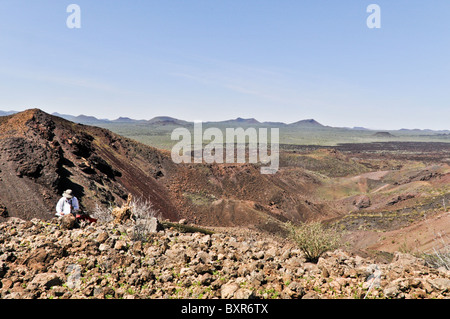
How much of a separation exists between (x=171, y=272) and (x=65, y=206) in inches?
172

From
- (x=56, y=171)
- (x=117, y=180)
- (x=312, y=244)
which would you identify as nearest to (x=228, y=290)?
(x=312, y=244)

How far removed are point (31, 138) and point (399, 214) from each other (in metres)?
28.3

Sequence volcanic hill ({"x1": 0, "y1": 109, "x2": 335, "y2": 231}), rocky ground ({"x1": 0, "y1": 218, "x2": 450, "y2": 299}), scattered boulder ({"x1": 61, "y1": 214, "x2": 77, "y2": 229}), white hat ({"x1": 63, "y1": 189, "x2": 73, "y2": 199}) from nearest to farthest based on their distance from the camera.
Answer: rocky ground ({"x1": 0, "y1": 218, "x2": 450, "y2": 299})
scattered boulder ({"x1": 61, "y1": 214, "x2": 77, "y2": 229})
white hat ({"x1": 63, "y1": 189, "x2": 73, "y2": 199})
volcanic hill ({"x1": 0, "y1": 109, "x2": 335, "y2": 231})

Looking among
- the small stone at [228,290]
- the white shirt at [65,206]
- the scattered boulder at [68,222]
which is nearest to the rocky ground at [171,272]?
the small stone at [228,290]

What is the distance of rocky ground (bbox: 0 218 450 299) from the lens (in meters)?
4.92

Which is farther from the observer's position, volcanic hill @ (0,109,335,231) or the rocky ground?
volcanic hill @ (0,109,335,231)

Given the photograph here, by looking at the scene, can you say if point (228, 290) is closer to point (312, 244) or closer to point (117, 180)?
point (312, 244)

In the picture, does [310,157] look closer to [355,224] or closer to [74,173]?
[355,224]

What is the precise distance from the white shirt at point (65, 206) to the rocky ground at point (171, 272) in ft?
2.90

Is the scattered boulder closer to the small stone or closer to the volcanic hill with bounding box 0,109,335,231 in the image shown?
the small stone

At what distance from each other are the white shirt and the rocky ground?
883 mm

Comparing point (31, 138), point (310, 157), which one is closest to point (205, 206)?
point (31, 138)

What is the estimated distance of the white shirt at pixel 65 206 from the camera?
8039mm

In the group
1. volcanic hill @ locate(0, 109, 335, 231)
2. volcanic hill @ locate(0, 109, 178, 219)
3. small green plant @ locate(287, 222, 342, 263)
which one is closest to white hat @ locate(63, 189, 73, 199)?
small green plant @ locate(287, 222, 342, 263)
